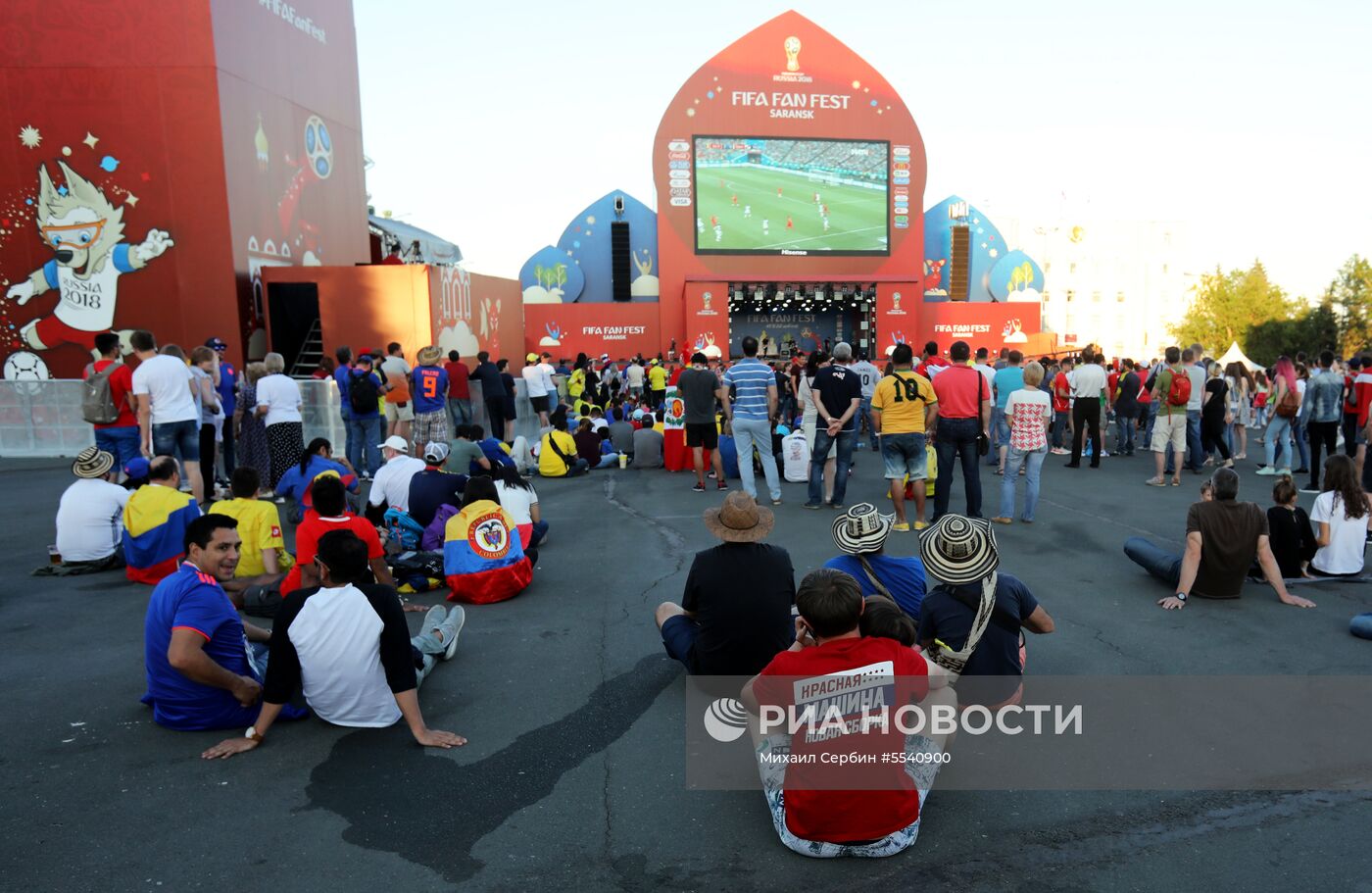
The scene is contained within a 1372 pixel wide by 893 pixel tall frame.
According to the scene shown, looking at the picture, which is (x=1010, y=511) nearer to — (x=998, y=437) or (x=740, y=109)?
(x=998, y=437)

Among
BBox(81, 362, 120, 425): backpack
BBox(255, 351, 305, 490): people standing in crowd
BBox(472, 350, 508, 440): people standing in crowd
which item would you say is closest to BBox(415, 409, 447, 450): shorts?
BBox(472, 350, 508, 440): people standing in crowd

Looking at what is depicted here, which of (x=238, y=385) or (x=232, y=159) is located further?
(x=232, y=159)

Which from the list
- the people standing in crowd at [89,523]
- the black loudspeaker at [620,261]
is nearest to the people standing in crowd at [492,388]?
the people standing in crowd at [89,523]

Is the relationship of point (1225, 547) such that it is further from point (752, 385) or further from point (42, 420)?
point (42, 420)

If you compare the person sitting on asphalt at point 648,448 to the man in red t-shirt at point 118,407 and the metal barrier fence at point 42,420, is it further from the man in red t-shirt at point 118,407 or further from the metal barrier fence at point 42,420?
the man in red t-shirt at point 118,407

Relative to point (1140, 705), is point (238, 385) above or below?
above

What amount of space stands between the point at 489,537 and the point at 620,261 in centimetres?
2609

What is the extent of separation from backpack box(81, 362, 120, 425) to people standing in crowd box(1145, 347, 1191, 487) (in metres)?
11.3

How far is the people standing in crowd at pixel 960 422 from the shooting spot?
7.63 meters

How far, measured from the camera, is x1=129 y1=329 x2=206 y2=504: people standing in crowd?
7.70 meters

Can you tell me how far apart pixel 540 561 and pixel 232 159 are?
12.3 meters

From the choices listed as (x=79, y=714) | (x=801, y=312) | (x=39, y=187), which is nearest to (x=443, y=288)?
(x=39, y=187)

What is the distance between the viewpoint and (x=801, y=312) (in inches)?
1351

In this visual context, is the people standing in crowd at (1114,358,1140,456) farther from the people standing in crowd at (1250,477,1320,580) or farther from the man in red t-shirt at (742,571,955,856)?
the man in red t-shirt at (742,571,955,856)
